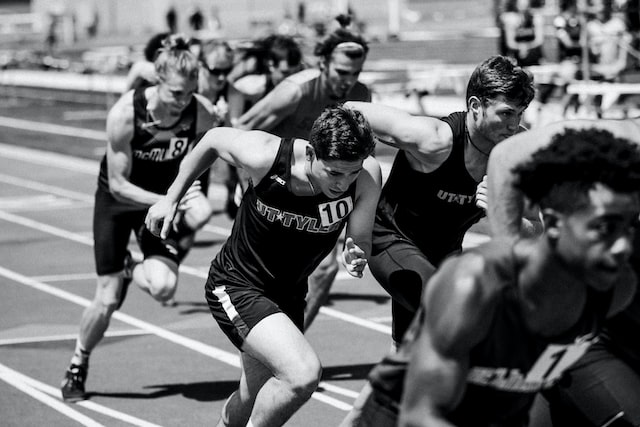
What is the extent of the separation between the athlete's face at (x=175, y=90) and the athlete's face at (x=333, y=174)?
96.2 inches

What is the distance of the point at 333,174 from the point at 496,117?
38.6 inches

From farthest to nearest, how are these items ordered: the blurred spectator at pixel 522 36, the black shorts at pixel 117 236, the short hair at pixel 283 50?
the blurred spectator at pixel 522 36 → the short hair at pixel 283 50 → the black shorts at pixel 117 236

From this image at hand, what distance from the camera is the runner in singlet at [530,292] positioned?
10.5 feet

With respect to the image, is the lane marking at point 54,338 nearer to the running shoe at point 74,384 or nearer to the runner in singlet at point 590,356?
the running shoe at point 74,384

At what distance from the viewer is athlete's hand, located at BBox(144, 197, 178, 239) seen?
18.7ft

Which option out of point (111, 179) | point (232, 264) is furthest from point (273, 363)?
point (111, 179)

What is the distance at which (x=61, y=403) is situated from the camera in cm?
735

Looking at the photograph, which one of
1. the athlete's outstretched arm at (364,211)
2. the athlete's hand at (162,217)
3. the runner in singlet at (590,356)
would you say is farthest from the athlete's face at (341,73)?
the runner in singlet at (590,356)

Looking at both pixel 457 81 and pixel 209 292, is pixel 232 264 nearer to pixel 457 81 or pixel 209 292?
pixel 209 292

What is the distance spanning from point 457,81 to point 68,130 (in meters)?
9.62

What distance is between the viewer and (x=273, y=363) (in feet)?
16.6

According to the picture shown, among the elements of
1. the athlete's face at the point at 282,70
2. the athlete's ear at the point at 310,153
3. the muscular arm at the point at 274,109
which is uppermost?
the athlete's ear at the point at 310,153

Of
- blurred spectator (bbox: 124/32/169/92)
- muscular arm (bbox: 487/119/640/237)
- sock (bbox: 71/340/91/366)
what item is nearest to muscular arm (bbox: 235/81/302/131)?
sock (bbox: 71/340/91/366)

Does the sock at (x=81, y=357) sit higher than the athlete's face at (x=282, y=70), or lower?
lower
